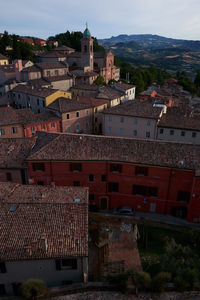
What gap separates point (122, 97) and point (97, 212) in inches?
1689

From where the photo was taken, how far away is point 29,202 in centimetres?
1977

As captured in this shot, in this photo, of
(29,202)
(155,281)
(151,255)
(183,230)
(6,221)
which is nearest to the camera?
(155,281)

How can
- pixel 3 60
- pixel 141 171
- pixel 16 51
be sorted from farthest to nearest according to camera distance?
pixel 16 51
pixel 3 60
pixel 141 171

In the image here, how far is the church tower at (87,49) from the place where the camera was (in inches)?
3659

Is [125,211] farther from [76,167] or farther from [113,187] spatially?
[76,167]

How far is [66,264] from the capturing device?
57.7ft

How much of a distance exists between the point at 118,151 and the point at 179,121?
68.5 feet

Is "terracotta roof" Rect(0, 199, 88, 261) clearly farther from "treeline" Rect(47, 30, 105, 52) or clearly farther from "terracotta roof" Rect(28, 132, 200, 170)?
"treeline" Rect(47, 30, 105, 52)

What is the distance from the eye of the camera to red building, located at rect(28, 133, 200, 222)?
2728cm

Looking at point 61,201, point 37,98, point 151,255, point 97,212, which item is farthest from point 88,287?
point 37,98

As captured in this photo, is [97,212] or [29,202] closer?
[29,202]

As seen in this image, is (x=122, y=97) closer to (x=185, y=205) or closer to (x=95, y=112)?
(x=95, y=112)

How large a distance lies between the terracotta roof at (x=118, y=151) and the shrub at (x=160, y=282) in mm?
13190

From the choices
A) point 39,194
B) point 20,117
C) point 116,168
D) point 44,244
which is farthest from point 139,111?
point 44,244
